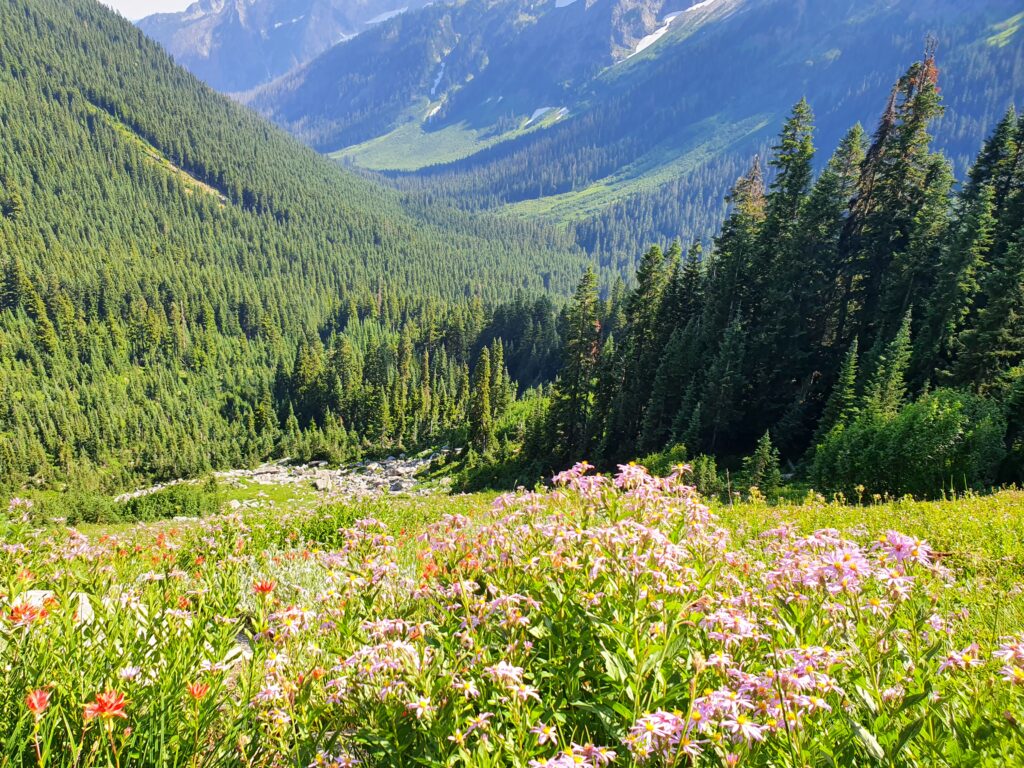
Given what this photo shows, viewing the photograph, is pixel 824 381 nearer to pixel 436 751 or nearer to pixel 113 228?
pixel 436 751

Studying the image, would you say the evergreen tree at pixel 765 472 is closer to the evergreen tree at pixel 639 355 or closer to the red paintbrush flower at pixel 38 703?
the evergreen tree at pixel 639 355

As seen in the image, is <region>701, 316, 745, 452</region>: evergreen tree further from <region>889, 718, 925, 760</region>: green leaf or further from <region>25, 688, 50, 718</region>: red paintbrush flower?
<region>25, 688, 50, 718</region>: red paintbrush flower

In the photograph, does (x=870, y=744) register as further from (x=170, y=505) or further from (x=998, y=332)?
(x=170, y=505)

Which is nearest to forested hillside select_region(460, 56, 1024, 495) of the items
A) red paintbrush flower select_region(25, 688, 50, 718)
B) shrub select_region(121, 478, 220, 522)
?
red paintbrush flower select_region(25, 688, 50, 718)

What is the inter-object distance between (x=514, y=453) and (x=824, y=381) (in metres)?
31.1

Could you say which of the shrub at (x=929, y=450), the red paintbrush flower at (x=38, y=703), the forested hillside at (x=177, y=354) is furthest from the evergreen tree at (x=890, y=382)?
the forested hillside at (x=177, y=354)

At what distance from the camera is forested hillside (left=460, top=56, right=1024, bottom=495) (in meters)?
17.4

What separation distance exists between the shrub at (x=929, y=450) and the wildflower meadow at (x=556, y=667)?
45.2 feet

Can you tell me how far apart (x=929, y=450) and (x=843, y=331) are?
20666mm

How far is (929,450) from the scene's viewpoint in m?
15.3

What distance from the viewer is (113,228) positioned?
19062cm

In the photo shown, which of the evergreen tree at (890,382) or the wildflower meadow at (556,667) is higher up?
the wildflower meadow at (556,667)

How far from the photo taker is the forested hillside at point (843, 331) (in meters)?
17.4

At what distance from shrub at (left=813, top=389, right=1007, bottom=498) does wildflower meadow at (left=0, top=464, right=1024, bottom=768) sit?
45.2ft
